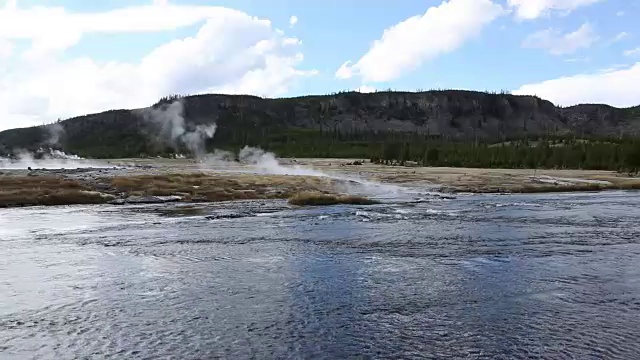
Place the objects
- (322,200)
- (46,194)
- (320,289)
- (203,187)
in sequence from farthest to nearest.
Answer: (203,187) → (46,194) → (322,200) → (320,289)

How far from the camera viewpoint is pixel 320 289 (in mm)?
19844

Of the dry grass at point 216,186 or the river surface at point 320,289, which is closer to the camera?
the river surface at point 320,289

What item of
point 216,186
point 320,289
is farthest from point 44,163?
point 320,289

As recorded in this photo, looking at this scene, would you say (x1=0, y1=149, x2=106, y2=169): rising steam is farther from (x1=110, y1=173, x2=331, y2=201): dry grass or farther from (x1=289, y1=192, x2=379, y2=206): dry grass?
(x1=289, y1=192, x2=379, y2=206): dry grass

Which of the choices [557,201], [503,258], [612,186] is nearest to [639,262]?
[503,258]

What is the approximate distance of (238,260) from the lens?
25.0 m

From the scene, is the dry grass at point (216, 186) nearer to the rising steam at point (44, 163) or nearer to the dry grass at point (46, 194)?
the dry grass at point (46, 194)

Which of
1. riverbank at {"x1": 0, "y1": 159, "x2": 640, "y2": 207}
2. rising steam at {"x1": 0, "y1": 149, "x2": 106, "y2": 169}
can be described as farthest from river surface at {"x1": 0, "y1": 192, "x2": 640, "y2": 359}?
rising steam at {"x1": 0, "y1": 149, "x2": 106, "y2": 169}

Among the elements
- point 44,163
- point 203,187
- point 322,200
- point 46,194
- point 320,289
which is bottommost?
point 320,289

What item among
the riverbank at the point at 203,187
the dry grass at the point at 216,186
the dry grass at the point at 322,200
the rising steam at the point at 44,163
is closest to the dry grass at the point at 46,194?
the riverbank at the point at 203,187

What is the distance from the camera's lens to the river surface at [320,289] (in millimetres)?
14284

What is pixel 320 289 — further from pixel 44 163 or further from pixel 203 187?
pixel 44 163

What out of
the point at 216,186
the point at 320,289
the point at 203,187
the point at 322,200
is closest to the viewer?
the point at 320,289

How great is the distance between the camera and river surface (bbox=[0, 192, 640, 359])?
1428 centimetres
